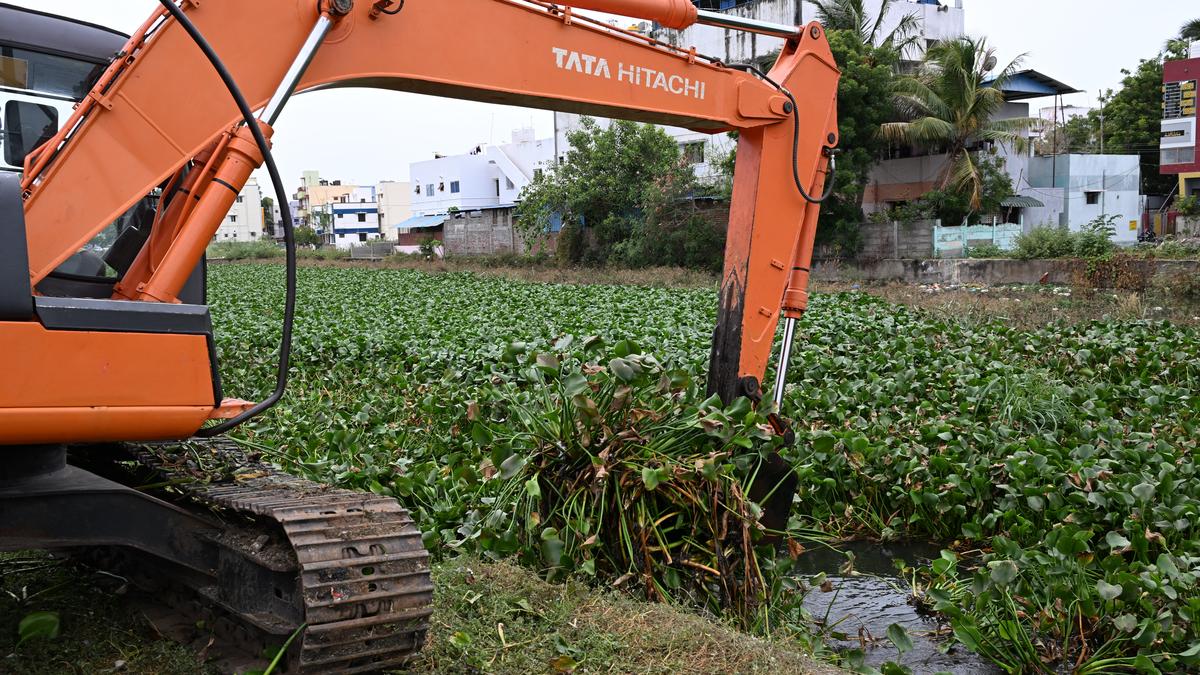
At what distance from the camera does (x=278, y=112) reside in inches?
150

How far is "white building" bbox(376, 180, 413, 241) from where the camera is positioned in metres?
86.2

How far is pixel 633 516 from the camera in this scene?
4.60 m

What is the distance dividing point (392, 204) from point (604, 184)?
190 ft

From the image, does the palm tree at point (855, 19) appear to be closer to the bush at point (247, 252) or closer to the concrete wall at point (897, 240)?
the concrete wall at point (897, 240)

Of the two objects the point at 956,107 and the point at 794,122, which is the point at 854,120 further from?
the point at 794,122

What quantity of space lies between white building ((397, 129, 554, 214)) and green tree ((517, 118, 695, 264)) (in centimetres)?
1476

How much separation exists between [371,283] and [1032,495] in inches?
941

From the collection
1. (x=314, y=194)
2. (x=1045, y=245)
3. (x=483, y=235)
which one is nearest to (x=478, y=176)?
(x=483, y=235)

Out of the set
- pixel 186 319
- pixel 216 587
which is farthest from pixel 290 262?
pixel 216 587

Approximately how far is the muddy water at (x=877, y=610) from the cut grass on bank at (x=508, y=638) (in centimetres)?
98

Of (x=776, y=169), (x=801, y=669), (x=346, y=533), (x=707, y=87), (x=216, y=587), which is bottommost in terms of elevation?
(x=801, y=669)

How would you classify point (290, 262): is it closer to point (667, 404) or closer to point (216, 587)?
point (216, 587)

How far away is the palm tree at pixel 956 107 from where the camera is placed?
27734mm

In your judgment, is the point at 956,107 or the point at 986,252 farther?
the point at 956,107
